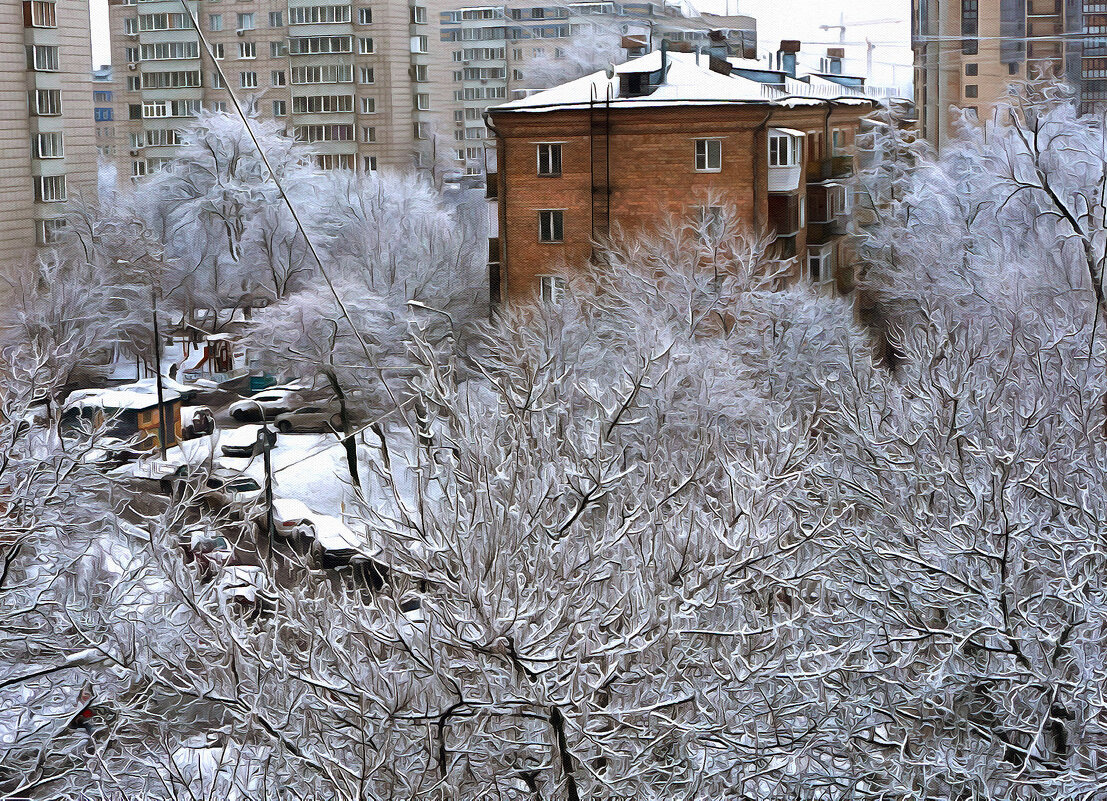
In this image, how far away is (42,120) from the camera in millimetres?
19078

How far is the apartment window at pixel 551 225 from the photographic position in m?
18.0

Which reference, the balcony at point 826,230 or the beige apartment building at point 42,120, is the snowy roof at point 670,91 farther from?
the beige apartment building at point 42,120

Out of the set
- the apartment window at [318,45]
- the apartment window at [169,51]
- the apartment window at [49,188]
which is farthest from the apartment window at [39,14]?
the apartment window at [318,45]

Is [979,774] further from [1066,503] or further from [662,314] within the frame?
[662,314]

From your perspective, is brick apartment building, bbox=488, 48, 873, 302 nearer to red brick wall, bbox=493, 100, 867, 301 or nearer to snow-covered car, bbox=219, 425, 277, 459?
red brick wall, bbox=493, 100, 867, 301

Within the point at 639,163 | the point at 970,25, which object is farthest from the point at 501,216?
the point at 970,25

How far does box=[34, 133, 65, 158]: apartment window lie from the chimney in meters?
11.8

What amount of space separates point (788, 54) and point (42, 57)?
479 inches

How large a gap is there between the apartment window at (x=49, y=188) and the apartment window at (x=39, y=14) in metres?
2.28

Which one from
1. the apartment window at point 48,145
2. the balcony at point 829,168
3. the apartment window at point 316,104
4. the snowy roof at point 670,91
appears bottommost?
the balcony at point 829,168

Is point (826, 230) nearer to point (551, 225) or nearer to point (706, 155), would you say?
point (706, 155)

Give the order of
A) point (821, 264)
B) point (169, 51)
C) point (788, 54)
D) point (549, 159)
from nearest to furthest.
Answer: point (549, 159) → point (821, 264) → point (788, 54) → point (169, 51)

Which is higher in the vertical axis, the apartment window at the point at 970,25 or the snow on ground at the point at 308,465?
the apartment window at the point at 970,25

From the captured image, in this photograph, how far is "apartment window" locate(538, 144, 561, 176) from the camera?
58.6 ft
